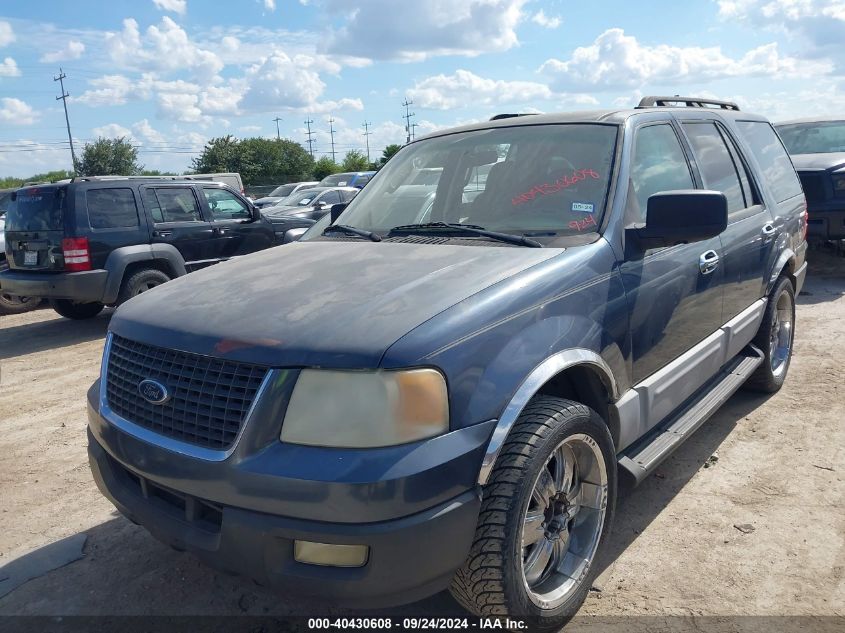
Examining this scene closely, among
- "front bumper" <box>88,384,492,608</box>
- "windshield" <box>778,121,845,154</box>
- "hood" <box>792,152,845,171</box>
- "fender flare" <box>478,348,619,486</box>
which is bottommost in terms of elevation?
"front bumper" <box>88,384,492,608</box>

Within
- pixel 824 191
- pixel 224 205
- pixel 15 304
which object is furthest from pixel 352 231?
pixel 15 304

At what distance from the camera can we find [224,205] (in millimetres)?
9781

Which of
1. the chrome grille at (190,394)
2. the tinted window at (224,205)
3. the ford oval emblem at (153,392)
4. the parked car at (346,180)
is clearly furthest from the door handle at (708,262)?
the parked car at (346,180)

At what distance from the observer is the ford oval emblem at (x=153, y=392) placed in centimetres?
229

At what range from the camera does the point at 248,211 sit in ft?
33.1

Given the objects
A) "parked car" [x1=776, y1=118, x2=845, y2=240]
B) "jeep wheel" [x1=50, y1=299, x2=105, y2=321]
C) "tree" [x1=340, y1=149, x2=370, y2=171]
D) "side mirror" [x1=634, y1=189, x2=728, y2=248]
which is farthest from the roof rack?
"tree" [x1=340, y1=149, x2=370, y2=171]

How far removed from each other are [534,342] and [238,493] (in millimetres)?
1096

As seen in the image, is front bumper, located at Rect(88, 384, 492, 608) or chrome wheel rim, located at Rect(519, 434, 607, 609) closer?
front bumper, located at Rect(88, 384, 492, 608)

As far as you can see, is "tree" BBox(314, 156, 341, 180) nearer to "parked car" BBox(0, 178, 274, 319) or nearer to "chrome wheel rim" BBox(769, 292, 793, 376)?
"parked car" BBox(0, 178, 274, 319)

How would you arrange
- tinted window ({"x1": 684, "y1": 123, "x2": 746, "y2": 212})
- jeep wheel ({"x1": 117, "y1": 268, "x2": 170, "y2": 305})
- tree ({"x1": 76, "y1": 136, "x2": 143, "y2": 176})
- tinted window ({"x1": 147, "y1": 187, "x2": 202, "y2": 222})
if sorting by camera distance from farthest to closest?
tree ({"x1": 76, "y1": 136, "x2": 143, "y2": 176})
tinted window ({"x1": 147, "y1": 187, "x2": 202, "y2": 222})
jeep wheel ({"x1": 117, "y1": 268, "x2": 170, "y2": 305})
tinted window ({"x1": 684, "y1": 123, "x2": 746, "y2": 212})

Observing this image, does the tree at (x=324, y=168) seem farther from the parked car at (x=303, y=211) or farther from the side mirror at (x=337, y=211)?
the side mirror at (x=337, y=211)

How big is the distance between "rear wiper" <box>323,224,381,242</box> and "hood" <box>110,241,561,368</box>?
0.20m

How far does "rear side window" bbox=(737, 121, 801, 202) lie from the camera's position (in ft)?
15.2

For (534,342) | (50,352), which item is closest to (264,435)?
(534,342)
